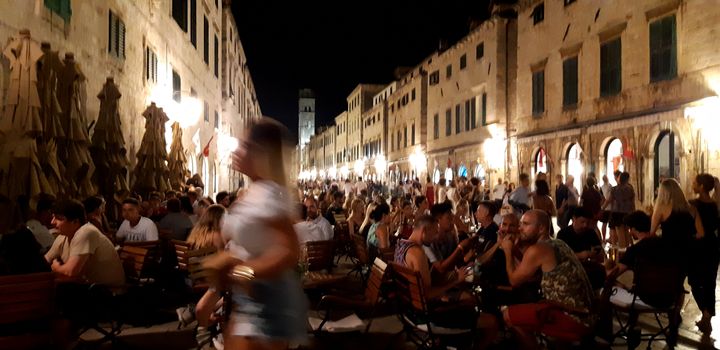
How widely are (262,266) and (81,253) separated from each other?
3555mm

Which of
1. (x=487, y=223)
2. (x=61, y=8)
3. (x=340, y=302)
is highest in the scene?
(x=61, y=8)

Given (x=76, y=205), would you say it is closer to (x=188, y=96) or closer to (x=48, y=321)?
(x=48, y=321)

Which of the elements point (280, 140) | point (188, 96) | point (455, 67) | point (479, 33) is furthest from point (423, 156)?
point (280, 140)

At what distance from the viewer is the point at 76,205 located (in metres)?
5.52

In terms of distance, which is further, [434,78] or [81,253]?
[434,78]

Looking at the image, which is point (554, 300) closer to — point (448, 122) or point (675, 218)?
point (675, 218)

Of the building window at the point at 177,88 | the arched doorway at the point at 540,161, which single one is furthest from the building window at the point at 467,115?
the building window at the point at 177,88

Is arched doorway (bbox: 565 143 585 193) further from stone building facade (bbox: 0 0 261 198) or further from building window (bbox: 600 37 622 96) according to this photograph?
stone building facade (bbox: 0 0 261 198)

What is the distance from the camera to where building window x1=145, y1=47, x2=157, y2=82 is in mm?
13961

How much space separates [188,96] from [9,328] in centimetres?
1529

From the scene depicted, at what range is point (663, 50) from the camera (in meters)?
14.4

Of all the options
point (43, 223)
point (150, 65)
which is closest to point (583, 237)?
point (43, 223)

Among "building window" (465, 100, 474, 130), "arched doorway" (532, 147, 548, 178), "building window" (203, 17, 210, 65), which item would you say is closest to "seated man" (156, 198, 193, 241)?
"arched doorway" (532, 147, 548, 178)

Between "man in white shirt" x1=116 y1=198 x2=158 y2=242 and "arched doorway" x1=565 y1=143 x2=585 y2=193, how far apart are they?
48.2 ft
